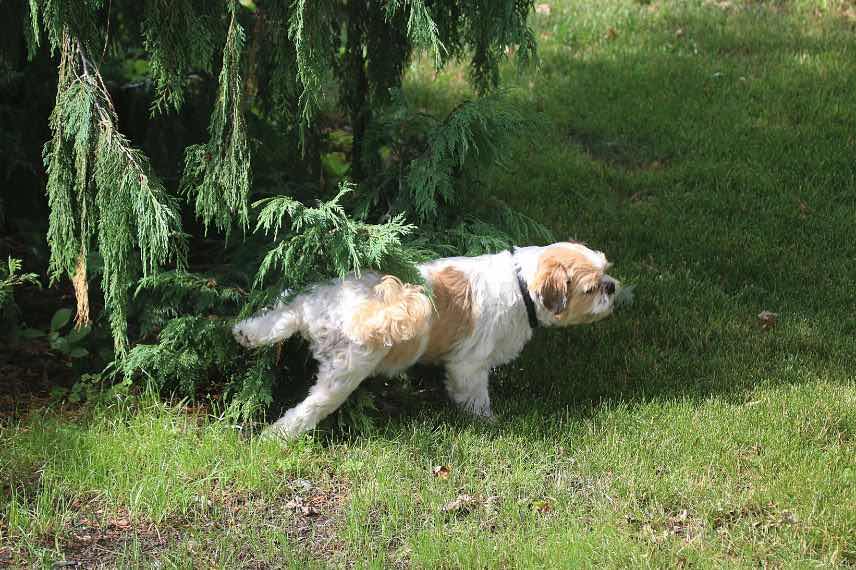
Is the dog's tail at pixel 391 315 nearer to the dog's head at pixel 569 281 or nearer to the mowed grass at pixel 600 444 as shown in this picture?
the mowed grass at pixel 600 444

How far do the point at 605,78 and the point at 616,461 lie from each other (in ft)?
20.0

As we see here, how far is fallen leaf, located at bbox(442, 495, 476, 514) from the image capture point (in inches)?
182

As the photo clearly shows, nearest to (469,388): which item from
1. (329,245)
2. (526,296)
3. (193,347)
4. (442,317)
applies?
(442,317)

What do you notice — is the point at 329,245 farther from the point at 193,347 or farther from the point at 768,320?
the point at 768,320

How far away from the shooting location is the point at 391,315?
4801mm

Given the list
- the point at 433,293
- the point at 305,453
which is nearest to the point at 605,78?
the point at 433,293

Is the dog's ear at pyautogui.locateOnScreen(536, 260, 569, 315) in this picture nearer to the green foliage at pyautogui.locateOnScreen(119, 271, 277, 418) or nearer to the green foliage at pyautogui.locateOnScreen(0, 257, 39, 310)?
the green foliage at pyautogui.locateOnScreen(119, 271, 277, 418)

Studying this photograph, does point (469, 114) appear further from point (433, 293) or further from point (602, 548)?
point (602, 548)

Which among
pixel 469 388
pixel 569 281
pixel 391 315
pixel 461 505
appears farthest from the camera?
pixel 469 388

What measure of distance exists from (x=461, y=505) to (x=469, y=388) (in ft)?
3.03

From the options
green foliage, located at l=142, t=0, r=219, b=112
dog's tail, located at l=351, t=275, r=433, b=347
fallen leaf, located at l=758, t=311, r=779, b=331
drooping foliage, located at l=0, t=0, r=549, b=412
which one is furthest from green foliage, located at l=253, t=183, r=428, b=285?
fallen leaf, located at l=758, t=311, r=779, b=331

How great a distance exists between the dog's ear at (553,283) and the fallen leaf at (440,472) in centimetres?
112

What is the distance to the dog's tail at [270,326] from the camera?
Result: 16.1ft

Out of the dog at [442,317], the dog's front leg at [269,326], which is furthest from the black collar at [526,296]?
the dog's front leg at [269,326]
